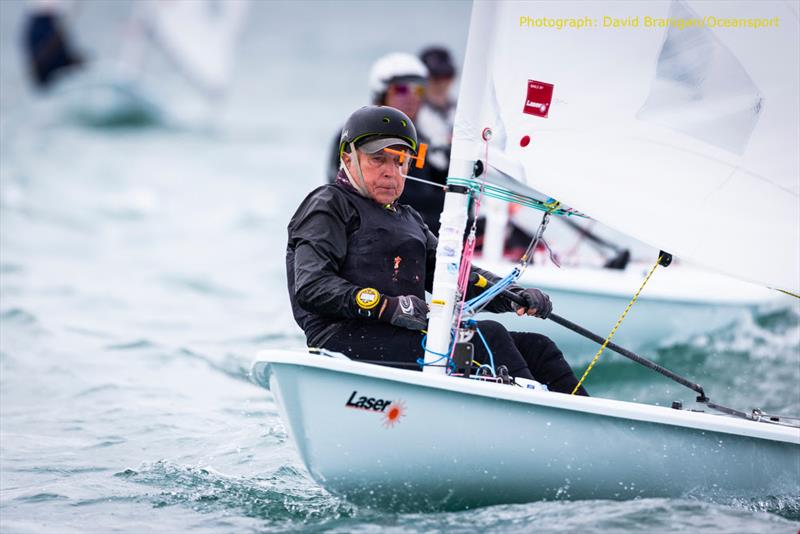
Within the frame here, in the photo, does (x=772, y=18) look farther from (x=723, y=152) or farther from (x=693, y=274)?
(x=693, y=274)

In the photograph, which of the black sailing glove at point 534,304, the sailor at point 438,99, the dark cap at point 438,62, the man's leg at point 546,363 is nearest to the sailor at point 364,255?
the black sailing glove at point 534,304

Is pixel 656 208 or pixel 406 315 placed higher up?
pixel 656 208

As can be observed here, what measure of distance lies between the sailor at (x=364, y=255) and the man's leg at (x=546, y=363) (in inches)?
18.5

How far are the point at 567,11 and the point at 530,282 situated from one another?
9.20 ft

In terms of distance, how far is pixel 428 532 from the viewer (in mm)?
3568

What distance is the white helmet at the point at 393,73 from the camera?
5871 millimetres

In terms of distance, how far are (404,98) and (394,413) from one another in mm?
2529

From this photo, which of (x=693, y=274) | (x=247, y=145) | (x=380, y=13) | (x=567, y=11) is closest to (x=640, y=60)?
(x=567, y=11)

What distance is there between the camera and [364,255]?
3756mm

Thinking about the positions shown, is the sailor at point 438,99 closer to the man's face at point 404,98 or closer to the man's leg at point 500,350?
the man's face at point 404,98

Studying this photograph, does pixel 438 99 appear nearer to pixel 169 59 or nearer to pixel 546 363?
pixel 546 363

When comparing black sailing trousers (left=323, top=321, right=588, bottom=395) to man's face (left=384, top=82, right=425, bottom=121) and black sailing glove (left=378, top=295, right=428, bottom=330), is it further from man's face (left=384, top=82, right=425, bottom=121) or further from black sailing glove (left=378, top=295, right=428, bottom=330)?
man's face (left=384, top=82, right=425, bottom=121)

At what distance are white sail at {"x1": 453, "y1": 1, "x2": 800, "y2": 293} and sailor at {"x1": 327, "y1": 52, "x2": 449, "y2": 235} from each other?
187cm

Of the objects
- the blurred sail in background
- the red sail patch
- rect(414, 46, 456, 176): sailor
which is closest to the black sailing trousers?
the red sail patch
